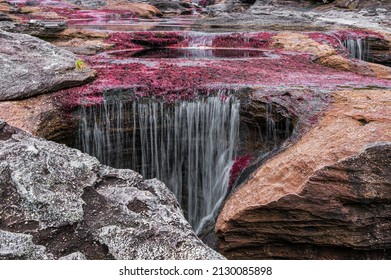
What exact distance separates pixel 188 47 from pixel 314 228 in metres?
14.5

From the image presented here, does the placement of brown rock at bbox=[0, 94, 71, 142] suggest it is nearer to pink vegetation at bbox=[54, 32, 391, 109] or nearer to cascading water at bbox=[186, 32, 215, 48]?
pink vegetation at bbox=[54, 32, 391, 109]

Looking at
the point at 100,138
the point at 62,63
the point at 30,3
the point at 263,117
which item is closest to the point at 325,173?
the point at 263,117

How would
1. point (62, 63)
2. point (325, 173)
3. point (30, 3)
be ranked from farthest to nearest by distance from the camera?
point (30, 3), point (62, 63), point (325, 173)

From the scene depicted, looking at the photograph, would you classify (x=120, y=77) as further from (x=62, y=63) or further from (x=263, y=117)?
(x=263, y=117)

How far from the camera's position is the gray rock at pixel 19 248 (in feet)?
11.1

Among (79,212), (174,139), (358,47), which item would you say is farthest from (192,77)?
(358,47)

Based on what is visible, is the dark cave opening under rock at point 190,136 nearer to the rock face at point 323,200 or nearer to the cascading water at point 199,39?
the rock face at point 323,200

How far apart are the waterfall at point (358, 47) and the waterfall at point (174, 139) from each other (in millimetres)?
13659

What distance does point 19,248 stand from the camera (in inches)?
135

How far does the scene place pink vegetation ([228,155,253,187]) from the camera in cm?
899

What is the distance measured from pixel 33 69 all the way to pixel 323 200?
761 cm

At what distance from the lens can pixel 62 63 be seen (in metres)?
9.98

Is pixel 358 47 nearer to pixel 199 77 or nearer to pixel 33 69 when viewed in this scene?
pixel 199 77

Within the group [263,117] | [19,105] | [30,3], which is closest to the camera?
[19,105]
